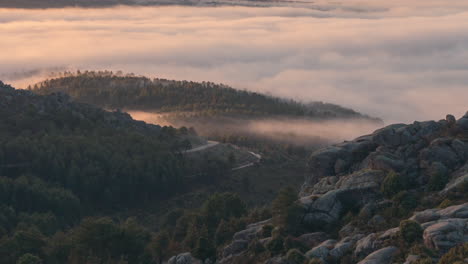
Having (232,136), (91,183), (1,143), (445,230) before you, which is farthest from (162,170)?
(445,230)

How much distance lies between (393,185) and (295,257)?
38.2 ft

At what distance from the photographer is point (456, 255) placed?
45.8 meters

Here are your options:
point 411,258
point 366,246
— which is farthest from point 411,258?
point 366,246

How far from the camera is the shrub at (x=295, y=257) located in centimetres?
5433

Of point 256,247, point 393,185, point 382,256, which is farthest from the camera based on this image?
point 393,185

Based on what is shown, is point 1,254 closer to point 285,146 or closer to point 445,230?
point 445,230

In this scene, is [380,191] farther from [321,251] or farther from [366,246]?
[366,246]

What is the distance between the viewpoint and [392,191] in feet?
203

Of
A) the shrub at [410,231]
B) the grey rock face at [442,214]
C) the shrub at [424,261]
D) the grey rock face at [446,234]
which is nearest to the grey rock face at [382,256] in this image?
the shrub at [410,231]

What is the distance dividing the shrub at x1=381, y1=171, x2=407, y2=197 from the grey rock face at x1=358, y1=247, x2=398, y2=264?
1162 cm

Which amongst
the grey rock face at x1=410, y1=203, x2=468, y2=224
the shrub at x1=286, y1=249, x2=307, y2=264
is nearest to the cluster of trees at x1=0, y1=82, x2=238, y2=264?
the shrub at x1=286, y1=249, x2=307, y2=264

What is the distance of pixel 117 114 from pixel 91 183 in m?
33.2

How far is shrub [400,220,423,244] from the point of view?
50475mm

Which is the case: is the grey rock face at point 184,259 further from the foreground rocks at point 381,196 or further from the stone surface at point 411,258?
the stone surface at point 411,258
